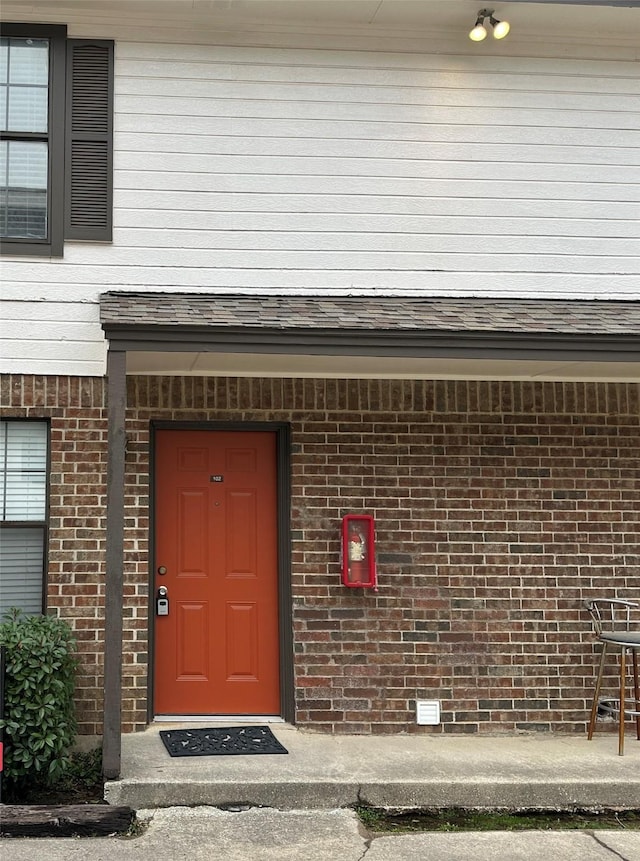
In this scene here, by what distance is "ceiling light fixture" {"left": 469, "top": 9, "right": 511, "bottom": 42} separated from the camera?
703cm

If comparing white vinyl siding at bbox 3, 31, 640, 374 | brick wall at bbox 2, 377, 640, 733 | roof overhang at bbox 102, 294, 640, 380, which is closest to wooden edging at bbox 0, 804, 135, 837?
brick wall at bbox 2, 377, 640, 733

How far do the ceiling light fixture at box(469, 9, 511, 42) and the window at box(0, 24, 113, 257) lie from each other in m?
2.84

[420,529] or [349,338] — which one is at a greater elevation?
[349,338]

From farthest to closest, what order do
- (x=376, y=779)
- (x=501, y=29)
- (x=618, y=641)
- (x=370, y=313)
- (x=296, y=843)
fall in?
(x=501, y=29) < (x=370, y=313) < (x=618, y=641) < (x=376, y=779) < (x=296, y=843)

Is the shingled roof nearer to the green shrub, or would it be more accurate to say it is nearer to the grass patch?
the green shrub

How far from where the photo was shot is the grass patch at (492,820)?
5297 mm

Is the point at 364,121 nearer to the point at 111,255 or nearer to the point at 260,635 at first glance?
the point at 111,255

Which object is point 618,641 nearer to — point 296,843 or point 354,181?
point 296,843

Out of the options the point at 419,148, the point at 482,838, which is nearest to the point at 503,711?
the point at 482,838

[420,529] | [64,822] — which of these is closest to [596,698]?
[420,529]

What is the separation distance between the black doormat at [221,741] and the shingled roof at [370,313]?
2.80 m

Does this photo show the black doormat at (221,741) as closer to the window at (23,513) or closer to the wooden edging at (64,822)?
the wooden edging at (64,822)

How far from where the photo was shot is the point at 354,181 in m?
7.10

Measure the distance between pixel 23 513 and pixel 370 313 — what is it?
290 centimetres
